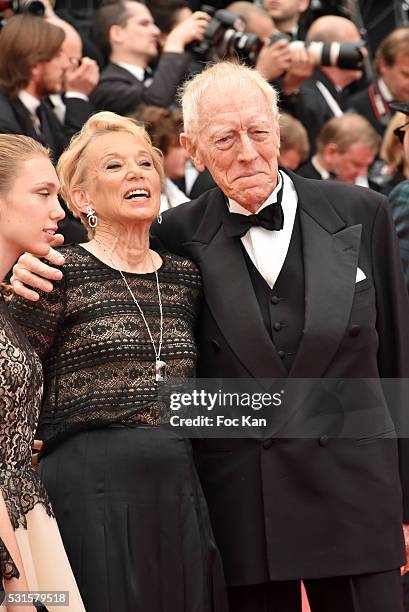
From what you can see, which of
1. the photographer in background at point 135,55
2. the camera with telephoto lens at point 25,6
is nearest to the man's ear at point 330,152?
the photographer in background at point 135,55

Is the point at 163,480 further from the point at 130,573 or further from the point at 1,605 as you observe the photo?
the point at 1,605

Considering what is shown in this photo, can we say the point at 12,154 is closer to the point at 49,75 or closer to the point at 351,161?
the point at 49,75

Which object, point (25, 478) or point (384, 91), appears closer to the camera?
point (25, 478)

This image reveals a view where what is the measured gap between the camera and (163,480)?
3.30 m

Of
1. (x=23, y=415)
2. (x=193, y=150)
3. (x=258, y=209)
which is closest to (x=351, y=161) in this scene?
(x=193, y=150)

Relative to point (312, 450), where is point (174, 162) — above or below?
above

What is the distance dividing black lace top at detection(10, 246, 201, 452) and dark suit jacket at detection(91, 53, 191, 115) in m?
2.94

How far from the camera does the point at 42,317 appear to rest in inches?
130

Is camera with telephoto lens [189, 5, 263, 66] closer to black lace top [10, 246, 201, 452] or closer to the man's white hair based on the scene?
the man's white hair

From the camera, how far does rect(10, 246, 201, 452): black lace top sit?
3301 mm

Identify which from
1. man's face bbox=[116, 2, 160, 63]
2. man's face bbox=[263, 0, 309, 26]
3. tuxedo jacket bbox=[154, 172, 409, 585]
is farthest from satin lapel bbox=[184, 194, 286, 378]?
man's face bbox=[263, 0, 309, 26]

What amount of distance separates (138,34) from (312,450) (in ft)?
13.0

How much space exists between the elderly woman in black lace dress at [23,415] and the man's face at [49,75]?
2.39m

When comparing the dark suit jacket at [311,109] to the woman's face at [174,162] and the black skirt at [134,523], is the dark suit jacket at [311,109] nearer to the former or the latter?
the woman's face at [174,162]
